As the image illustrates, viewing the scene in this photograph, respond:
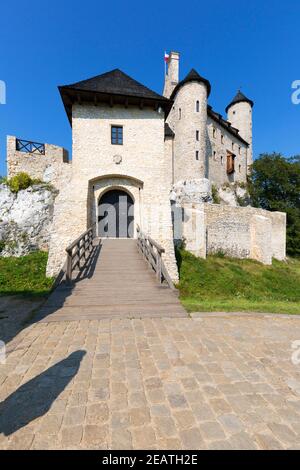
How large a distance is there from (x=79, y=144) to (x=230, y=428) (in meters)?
12.2

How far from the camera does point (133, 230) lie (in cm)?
1284

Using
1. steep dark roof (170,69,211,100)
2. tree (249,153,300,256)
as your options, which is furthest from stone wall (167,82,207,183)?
tree (249,153,300,256)

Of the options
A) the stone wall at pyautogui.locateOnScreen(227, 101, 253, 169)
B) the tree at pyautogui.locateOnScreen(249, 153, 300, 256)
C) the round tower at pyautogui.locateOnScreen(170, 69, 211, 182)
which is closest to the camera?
the round tower at pyautogui.locateOnScreen(170, 69, 211, 182)

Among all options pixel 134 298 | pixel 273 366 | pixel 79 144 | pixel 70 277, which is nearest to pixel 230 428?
pixel 273 366

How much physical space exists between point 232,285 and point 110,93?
11.5 meters

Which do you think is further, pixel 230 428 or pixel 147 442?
pixel 230 428

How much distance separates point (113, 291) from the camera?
5.73 metres

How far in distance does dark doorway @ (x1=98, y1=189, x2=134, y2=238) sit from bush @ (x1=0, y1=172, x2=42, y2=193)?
188 inches

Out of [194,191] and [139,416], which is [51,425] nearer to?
[139,416]

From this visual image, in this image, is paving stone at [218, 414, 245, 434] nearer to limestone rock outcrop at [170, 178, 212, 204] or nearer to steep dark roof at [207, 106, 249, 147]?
limestone rock outcrop at [170, 178, 212, 204]

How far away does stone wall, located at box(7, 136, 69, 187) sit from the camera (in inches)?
509

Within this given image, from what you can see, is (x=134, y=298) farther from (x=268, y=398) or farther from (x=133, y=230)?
(x=133, y=230)

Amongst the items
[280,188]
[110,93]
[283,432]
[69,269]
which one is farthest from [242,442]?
[280,188]

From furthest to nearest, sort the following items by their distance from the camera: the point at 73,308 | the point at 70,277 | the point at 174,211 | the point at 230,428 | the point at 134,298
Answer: the point at 174,211 → the point at 70,277 → the point at 134,298 → the point at 73,308 → the point at 230,428
